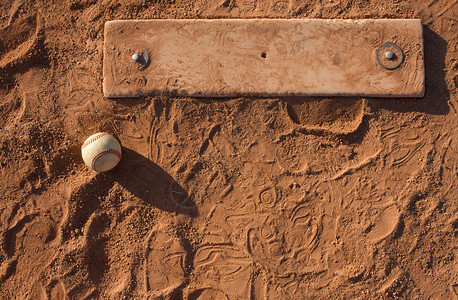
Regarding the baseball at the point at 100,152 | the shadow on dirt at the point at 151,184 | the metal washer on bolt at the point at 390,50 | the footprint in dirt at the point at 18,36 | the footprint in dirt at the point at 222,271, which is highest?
the footprint in dirt at the point at 18,36

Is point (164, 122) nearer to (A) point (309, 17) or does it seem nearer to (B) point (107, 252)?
(B) point (107, 252)

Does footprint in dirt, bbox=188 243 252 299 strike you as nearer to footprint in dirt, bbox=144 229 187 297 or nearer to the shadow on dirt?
footprint in dirt, bbox=144 229 187 297

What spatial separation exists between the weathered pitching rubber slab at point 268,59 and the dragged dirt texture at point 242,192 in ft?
0.52

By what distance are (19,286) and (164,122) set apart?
2633mm

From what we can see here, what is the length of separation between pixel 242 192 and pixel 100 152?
66.7 inches

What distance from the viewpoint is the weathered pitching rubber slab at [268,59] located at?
3969 millimetres

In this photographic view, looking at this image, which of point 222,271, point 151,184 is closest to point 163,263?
point 222,271

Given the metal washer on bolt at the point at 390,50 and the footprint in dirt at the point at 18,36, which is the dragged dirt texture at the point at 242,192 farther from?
the footprint in dirt at the point at 18,36

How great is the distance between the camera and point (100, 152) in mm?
3627

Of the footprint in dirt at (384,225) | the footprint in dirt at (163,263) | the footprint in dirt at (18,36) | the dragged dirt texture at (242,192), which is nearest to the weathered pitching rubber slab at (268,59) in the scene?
the dragged dirt texture at (242,192)

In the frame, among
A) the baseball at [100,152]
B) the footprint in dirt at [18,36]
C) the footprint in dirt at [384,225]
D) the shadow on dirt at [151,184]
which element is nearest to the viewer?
the baseball at [100,152]

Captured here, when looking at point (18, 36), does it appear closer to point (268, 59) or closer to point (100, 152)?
point (100, 152)

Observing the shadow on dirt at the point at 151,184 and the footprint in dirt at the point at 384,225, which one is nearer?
the footprint in dirt at the point at 384,225

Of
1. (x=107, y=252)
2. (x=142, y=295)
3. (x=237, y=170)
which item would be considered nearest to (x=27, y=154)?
(x=107, y=252)
